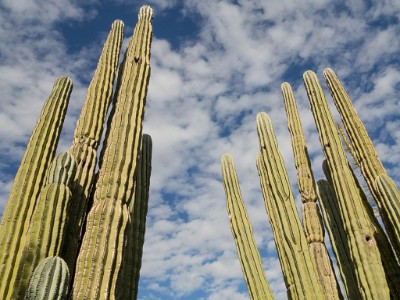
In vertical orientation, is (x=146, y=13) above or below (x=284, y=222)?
above

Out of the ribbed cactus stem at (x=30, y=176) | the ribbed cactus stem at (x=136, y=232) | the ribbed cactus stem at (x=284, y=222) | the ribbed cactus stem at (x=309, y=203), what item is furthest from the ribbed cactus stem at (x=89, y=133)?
the ribbed cactus stem at (x=309, y=203)

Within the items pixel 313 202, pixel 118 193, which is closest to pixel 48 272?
pixel 118 193

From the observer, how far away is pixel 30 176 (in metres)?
5.16

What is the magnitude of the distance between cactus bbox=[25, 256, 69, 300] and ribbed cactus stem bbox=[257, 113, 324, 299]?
3906 mm

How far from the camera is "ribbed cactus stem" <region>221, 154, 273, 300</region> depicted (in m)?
6.95

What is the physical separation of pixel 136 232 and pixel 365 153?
417cm

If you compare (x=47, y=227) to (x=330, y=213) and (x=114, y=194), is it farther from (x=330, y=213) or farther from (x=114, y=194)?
(x=330, y=213)

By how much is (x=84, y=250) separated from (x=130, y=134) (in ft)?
5.43

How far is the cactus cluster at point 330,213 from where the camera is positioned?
5.57 meters

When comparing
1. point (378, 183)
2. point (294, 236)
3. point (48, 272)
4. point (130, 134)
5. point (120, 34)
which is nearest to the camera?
point (48, 272)

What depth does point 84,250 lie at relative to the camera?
4066 millimetres

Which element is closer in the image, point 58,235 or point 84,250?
point 84,250

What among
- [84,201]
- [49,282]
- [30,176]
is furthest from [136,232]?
[49,282]

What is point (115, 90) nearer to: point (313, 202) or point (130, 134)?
point (130, 134)
